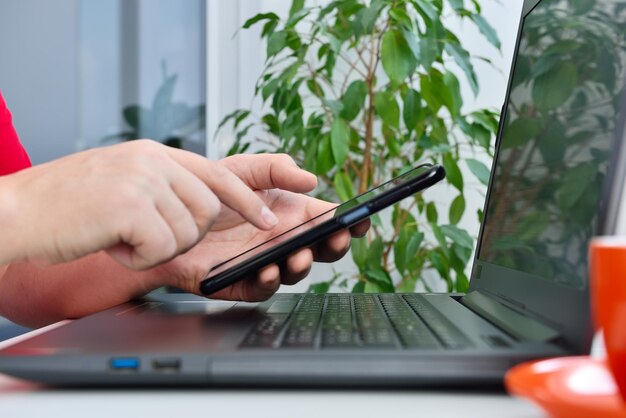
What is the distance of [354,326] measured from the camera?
0.46m

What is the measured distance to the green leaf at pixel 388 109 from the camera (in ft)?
4.91

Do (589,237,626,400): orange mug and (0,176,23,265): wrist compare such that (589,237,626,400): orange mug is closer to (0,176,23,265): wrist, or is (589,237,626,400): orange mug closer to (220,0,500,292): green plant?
(0,176,23,265): wrist

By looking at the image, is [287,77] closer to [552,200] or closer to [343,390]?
[552,200]

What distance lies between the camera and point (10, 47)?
1980 millimetres

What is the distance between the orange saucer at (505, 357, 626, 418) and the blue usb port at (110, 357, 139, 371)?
7.4 inches

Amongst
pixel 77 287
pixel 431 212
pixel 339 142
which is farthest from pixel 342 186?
pixel 77 287

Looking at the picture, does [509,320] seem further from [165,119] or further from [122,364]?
[165,119]

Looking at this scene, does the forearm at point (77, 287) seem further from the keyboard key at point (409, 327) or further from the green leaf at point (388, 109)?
the green leaf at point (388, 109)

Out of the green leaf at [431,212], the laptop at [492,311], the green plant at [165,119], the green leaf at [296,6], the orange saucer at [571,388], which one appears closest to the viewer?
the orange saucer at [571,388]

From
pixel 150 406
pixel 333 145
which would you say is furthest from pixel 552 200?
pixel 333 145

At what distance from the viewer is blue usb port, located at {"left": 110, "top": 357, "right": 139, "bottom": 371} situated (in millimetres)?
367

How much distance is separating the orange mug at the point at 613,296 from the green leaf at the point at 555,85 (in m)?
0.24

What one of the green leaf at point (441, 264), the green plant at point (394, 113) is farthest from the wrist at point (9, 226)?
the green leaf at point (441, 264)

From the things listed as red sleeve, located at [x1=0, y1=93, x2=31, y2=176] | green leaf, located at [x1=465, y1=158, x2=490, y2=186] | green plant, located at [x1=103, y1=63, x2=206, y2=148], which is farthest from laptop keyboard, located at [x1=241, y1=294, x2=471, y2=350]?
green plant, located at [x1=103, y1=63, x2=206, y2=148]
